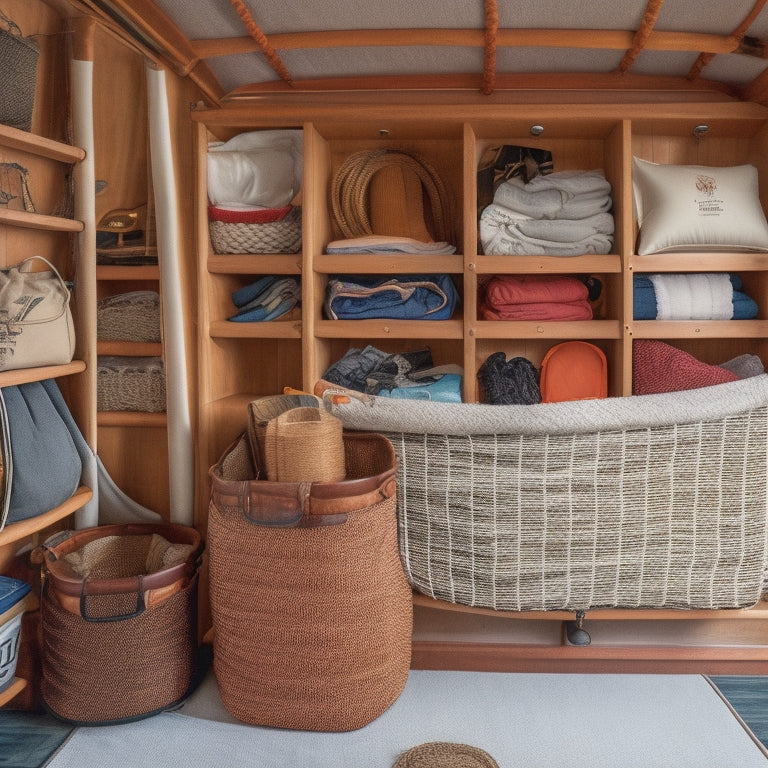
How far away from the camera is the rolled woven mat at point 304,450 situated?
6.33ft

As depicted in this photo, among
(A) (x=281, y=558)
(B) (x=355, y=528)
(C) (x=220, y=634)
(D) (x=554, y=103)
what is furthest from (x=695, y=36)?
(C) (x=220, y=634)

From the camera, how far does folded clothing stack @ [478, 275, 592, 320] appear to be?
2486 mm

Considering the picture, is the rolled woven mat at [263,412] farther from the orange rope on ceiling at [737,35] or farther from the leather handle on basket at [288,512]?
the orange rope on ceiling at [737,35]

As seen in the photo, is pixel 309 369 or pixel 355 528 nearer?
pixel 355 528

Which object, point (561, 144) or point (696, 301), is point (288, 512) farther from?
point (561, 144)

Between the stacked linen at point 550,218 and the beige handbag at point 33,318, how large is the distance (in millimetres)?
1425

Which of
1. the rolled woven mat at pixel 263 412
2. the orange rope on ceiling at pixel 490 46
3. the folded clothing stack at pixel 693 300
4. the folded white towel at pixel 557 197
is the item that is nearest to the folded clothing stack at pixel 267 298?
the rolled woven mat at pixel 263 412

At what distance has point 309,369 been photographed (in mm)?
2451

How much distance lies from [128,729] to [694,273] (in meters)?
2.38

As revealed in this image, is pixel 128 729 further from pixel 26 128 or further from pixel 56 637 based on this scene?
pixel 26 128

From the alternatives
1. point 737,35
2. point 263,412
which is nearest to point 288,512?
point 263,412

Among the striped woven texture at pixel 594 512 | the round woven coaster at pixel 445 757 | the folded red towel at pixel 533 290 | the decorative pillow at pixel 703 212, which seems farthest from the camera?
the folded red towel at pixel 533 290

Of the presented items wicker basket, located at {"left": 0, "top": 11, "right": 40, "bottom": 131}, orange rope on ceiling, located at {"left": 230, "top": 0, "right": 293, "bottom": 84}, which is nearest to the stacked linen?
orange rope on ceiling, located at {"left": 230, "top": 0, "right": 293, "bottom": 84}

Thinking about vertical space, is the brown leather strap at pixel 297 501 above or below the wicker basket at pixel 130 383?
below
